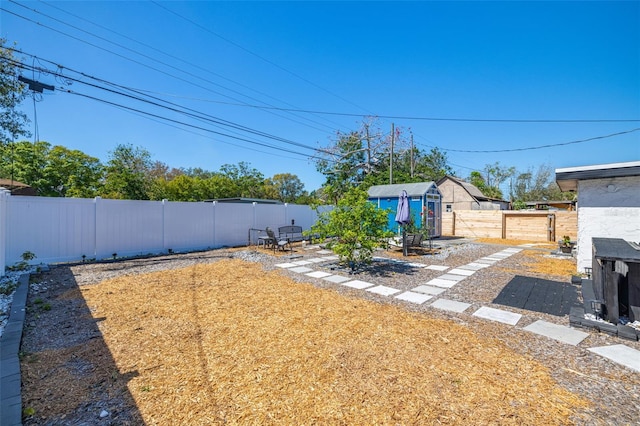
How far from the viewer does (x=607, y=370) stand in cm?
238

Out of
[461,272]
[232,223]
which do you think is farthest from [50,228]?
[461,272]

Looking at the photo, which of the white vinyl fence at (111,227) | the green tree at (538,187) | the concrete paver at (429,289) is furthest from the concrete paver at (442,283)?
the green tree at (538,187)

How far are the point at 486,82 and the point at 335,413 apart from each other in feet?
55.7

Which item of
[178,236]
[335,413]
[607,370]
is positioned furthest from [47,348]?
[178,236]

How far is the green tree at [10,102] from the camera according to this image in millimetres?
7092

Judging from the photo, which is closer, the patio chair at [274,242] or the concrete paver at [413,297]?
the concrete paver at [413,297]

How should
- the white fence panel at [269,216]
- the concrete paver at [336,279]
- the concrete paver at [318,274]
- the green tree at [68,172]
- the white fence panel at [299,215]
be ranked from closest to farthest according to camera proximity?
→ the concrete paver at [336,279], the concrete paver at [318,274], the white fence panel at [269,216], the white fence panel at [299,215], the green tree at [68,172]

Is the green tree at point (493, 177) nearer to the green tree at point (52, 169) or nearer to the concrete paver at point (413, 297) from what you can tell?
the concrete paver at point (413, 297)

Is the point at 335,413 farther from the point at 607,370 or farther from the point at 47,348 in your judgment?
the point at 47,348

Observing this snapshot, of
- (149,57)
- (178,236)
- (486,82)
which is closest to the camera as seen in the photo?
(149,57)

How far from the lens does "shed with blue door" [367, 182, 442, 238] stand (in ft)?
42.7

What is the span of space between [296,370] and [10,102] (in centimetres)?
1151

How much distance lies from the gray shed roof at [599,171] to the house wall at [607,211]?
0.33 meters

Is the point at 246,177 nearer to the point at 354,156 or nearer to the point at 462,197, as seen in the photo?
the point at 354,156
